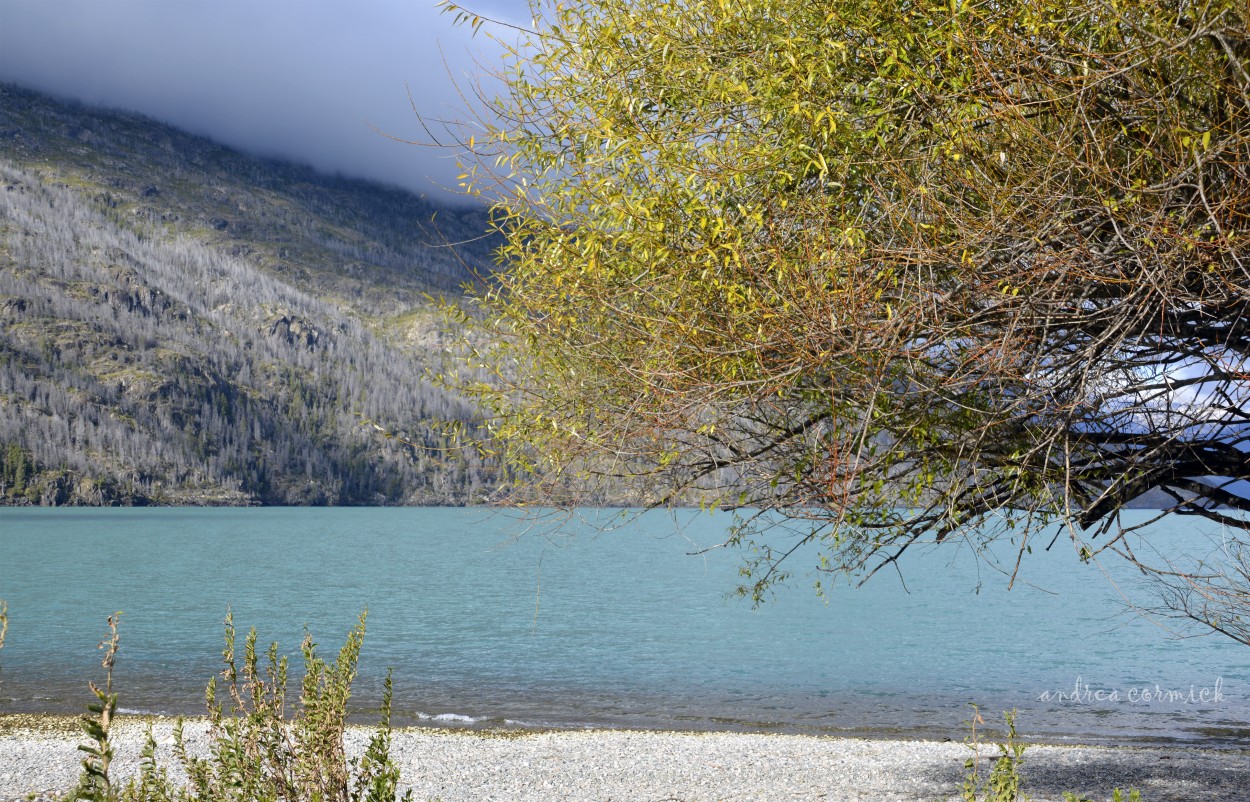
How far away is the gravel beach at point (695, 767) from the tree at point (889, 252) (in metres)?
7.84

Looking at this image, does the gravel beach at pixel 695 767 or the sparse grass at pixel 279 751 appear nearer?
the sparse grass at pixel 279 751

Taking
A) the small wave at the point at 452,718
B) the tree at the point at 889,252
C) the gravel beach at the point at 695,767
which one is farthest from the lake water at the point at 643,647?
the gravel beach at the point at 695,767

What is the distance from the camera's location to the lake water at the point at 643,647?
26688 millimetres

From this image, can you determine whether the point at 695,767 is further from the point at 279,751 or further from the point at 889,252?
the point at 889,252

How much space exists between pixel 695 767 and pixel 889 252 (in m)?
13.2

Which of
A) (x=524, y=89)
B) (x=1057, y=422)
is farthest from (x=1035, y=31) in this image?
(x=524, y=89)

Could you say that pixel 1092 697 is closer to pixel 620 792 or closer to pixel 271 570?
pixel 620 792

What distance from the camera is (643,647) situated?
41.8 meters

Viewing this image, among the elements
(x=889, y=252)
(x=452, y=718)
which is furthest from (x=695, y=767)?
(x=889, y=252)

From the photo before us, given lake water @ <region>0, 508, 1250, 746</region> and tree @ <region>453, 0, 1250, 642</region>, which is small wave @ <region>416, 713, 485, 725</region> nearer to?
lake water @ <region>0, 508, 1250, 746</region>

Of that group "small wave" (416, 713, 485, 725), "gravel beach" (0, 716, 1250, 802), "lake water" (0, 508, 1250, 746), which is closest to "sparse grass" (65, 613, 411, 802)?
"lake water" (0, 508, 1250, 746)

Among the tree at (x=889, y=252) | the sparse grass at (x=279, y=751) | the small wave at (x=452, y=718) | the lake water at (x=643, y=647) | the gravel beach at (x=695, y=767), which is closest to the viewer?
the sparse grass at (x=279, y=751)

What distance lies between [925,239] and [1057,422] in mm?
1527

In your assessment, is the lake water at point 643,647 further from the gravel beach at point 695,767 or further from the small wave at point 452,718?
the gravel beach at point 695,767
